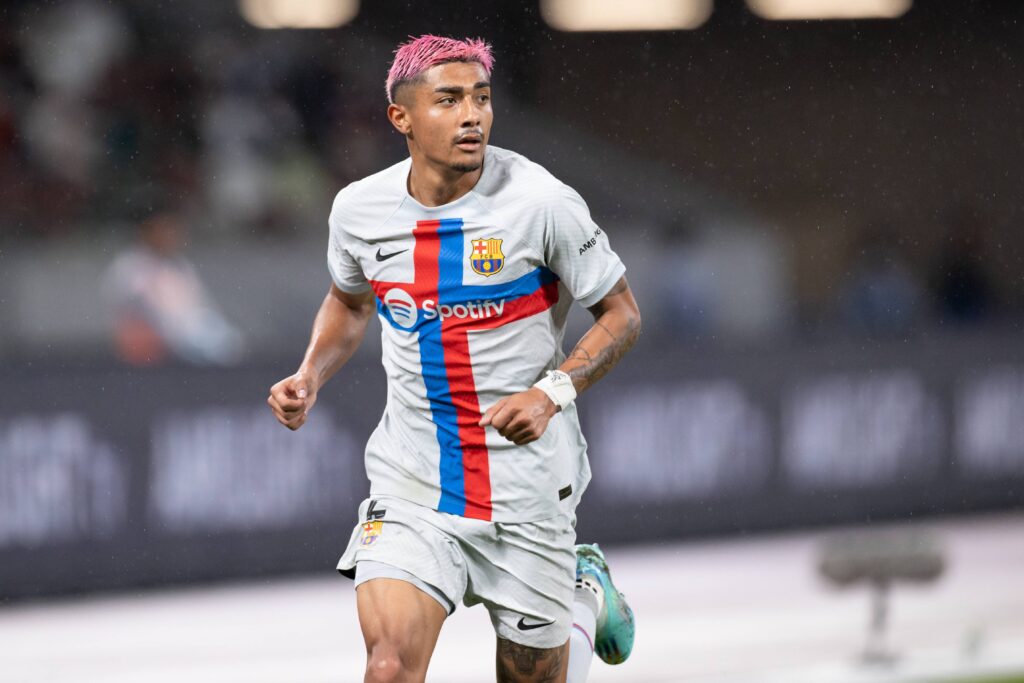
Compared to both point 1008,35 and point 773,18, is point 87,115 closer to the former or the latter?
point 773,18

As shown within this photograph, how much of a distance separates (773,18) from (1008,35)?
2105mm

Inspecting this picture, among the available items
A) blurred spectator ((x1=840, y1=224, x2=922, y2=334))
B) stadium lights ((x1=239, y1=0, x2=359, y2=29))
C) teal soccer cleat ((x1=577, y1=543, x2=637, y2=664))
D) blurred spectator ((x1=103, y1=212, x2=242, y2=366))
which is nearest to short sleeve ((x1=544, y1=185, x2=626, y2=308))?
teal soccer cleat ((x1=577, y1=543, x2=637, y2=664))

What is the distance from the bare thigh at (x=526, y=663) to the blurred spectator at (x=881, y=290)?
5.57 metres

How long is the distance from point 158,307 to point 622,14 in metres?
4.45

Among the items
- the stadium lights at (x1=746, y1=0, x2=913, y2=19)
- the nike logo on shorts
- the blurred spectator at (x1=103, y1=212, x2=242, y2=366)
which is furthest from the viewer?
the stadium lights at (x1=746, y1=0, x2=913, y2=19)

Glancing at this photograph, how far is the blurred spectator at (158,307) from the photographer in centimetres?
779

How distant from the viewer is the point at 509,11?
10234 millimetres

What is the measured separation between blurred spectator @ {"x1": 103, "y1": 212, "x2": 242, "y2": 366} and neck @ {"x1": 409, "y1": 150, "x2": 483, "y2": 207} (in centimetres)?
429

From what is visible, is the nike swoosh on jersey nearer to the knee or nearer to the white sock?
the knee

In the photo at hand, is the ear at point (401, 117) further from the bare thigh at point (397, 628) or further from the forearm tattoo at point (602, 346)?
the bare thigh at point (397, 628)

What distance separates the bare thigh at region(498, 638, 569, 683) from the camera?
3.69m

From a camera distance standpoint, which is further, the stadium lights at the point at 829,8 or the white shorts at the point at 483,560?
the stadium lights at the point at 829,8

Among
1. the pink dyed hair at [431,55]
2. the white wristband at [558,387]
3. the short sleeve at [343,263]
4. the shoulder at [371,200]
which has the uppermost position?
the pink dyed hair at [431,55]

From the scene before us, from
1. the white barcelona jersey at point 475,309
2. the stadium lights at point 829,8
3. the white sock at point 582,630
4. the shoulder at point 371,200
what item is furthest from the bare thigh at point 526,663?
the stadium lights at point 829,8
